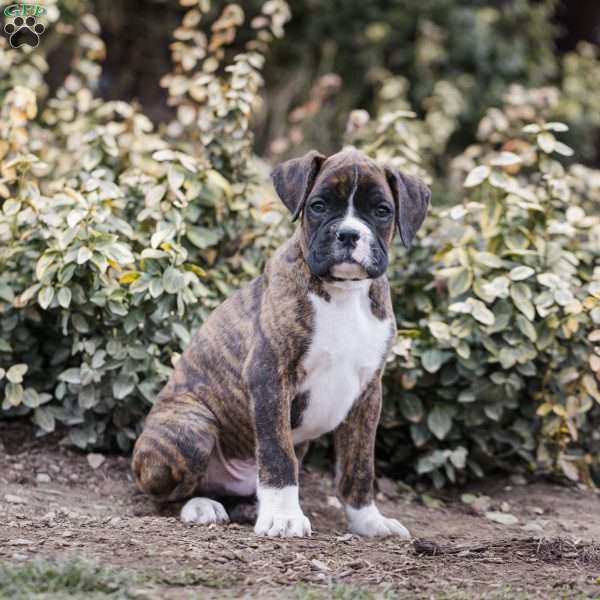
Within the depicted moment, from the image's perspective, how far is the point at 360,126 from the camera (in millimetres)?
6980

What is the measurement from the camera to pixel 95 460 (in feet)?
19.1

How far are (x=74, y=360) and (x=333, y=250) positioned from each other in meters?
2.42

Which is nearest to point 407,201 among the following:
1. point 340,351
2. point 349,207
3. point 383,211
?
point 383,211

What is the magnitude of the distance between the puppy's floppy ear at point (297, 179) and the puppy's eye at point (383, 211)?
35 cm

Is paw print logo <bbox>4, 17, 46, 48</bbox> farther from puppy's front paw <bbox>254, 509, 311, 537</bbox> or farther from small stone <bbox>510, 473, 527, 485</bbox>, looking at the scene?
small stone <bbox>510, 473, 527, 485</bbox>

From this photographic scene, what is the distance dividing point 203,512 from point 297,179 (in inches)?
66.2

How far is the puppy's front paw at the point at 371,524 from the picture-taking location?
16.0 feet

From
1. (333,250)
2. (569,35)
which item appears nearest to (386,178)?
(333,250)

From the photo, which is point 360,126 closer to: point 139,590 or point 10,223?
point 10,223

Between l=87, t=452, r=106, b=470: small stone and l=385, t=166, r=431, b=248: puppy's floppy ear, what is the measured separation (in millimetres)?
2377

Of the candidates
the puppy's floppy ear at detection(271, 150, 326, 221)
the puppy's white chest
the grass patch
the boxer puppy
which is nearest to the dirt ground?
the grass patch

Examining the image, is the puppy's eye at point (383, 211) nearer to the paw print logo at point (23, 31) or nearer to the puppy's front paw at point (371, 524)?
the puppy's front paw at point (371, 524)

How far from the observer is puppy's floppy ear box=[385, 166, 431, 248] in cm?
466

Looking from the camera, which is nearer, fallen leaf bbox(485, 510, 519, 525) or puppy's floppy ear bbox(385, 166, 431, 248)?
puppy's floppy ear bbox(385, 166, 431, 248)
